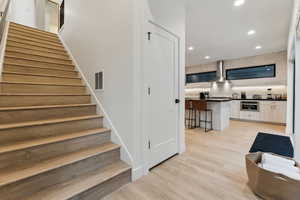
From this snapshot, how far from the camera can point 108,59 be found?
226 centimetres

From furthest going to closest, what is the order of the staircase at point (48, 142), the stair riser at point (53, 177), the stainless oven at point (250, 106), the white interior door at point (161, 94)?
the stainless oven at point (250, 106) < the white interior door at point (161, 94) < the staircase at point (48, 142) < the stair riser at point (53, 177)

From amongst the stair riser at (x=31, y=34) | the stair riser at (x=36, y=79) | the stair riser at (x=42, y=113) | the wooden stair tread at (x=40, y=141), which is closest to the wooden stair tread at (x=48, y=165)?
the wooden stair tread at (x=40, y=141)

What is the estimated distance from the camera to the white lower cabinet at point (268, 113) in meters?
5.20

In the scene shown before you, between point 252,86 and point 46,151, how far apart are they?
24.8ft

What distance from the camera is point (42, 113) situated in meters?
1.99

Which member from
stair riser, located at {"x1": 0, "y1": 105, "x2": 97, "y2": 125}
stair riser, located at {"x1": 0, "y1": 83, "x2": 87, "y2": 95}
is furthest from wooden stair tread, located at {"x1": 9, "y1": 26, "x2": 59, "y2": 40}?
stair riser, located at {"x1": 0, "y1": 105, "x2": 97, "y2": 125}

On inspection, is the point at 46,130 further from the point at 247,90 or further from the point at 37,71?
the point at 247,90

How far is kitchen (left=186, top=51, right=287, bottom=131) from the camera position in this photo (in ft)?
17.9

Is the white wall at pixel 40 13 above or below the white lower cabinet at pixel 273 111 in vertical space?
above

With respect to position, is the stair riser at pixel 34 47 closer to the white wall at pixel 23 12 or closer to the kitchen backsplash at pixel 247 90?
the white wall at pixel 23 12

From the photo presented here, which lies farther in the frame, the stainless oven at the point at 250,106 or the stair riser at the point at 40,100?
the stainless oven at the point at 250,106

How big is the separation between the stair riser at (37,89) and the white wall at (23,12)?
5.04 metres

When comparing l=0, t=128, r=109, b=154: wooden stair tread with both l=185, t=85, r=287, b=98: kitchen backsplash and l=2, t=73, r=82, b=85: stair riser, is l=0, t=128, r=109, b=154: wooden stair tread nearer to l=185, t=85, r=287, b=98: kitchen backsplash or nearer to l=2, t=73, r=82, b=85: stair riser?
l=2, t=73, r=82, b=85: stair riser

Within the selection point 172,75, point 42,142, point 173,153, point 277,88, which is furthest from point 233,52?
point 42,142
